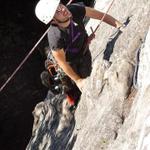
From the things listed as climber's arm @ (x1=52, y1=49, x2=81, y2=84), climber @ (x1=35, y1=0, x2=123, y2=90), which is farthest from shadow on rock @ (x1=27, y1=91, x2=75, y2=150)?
climber's arm @ (x1=52, y1=49, x2=81, y2=84)

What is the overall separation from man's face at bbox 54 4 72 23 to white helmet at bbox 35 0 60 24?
0.32 feet

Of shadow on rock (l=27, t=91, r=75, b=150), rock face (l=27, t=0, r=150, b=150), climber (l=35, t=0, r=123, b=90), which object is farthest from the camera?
shadow on rock (l=27, t=91, r=75, b=150)

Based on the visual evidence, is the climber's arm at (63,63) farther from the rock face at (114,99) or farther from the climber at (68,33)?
the rock face at (114,99)

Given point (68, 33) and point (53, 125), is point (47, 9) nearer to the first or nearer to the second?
point (68, 33)

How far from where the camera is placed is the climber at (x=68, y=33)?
8742 millimetres

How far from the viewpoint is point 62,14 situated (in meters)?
8.78

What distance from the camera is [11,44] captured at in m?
21.5

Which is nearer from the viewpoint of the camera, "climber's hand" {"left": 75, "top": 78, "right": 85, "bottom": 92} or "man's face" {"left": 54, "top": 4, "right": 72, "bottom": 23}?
"man's face" {"left": 54, "top": 4, "right": 72, "bottom": 23}

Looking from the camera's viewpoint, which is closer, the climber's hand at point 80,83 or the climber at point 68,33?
the climber at point 68,33

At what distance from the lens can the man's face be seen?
870 centimetres

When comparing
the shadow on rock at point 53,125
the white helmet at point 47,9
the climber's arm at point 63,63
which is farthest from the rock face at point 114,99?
the white helmet at point 47,9

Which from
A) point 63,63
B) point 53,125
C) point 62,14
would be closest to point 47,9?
point 62,14

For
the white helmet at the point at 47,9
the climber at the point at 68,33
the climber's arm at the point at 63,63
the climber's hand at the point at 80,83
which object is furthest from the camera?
the climber's hand at the point at 80,83

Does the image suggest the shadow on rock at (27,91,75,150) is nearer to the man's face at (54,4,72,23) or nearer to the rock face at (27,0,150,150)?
the rock face at (27,0,150,150)
